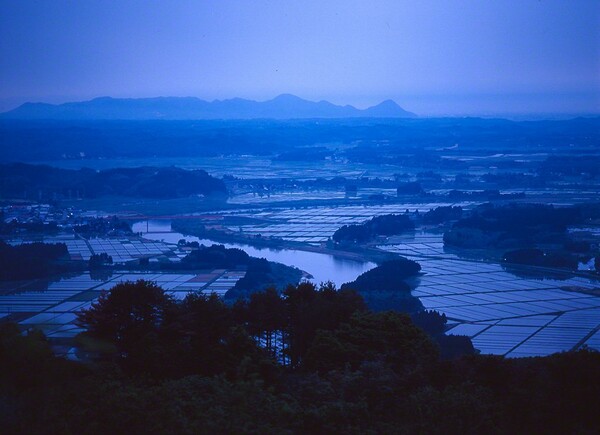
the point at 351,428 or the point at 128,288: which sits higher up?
the point at 128,288

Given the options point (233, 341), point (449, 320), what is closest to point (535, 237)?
point (449, 320)

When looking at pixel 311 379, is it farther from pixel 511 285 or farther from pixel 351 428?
pixel 511 285

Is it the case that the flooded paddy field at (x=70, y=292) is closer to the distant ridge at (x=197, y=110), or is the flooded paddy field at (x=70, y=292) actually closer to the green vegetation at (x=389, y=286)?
the green vegetation at (x=389, y=286)

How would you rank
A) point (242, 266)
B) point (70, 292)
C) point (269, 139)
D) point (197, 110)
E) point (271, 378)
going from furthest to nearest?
point (197, 110) → point (269, 139) → point (242, 266) → point (70, 292) → point (271, 378)

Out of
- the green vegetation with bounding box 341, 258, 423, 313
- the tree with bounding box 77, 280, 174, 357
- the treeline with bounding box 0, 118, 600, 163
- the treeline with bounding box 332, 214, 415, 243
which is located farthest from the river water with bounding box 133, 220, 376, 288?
the treeline with bounding box 0, 118, 600, 163

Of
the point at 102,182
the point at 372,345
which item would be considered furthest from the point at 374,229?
the point at 372,345

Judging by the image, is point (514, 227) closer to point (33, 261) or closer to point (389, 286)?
point (389, 286)

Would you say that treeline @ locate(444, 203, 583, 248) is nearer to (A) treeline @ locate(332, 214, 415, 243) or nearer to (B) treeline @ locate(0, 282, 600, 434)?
(A) treeline @ locate(332, 214, 415, 243)
